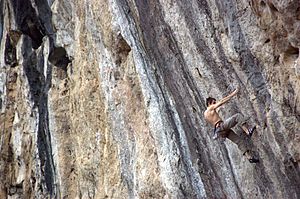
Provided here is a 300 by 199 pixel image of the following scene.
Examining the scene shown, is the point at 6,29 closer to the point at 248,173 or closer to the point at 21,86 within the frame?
the point at 21,86

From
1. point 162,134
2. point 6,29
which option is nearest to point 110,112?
point 162,134

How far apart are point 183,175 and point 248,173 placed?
48.2 inches

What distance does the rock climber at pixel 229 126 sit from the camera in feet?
30.8

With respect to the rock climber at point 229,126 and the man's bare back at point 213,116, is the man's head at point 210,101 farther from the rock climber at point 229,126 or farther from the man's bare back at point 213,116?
the man's bare back at point 213,116

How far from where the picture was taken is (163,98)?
11156 millimetres

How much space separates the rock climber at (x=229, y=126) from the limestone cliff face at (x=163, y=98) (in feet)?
0.59

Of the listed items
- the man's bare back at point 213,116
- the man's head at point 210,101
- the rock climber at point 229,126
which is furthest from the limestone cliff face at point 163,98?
the man's bare back at point 213,116

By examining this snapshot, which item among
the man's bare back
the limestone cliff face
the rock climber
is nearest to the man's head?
the rock climber

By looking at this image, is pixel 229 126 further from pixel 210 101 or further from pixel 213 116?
pixel 210 101

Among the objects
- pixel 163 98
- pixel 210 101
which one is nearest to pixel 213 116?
pixel 210 101

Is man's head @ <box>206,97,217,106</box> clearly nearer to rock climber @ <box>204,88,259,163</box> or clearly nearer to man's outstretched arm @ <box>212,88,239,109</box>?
rock climber @ <box>204,88,259,163</box>

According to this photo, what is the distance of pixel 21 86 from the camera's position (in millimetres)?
19344

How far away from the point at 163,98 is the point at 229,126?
6.93ft

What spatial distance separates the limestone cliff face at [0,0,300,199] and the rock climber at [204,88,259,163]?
0.18m
